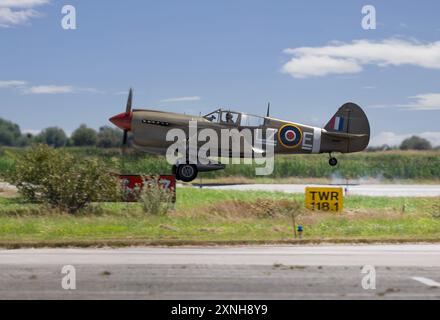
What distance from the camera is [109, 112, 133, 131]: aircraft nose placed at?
30422 mm

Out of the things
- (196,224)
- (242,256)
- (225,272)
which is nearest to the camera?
(225,272)

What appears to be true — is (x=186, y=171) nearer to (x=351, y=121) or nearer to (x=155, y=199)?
(x=155, y=199)

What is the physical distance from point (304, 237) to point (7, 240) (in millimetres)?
8346

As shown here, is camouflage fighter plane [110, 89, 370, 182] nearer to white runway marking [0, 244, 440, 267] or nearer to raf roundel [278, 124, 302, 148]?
raf roundel [278, 124, 302, 148]

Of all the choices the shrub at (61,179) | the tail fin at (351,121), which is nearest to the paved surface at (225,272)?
the shrub at (61,179)

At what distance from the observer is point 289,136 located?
31766 mm

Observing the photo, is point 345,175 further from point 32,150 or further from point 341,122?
point 32,150

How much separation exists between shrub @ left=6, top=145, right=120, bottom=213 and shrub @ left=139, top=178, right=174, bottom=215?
1544mm

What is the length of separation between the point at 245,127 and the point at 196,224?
9.07 m

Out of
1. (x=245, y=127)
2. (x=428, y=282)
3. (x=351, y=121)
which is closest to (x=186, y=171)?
(x=245, y=127)

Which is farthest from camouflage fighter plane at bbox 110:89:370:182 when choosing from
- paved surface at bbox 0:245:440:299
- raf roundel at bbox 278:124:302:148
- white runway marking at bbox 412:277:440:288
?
white runway marking at bbox 412:277:440:288
